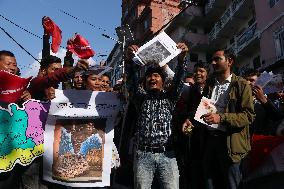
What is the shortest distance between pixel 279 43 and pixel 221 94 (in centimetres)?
1746

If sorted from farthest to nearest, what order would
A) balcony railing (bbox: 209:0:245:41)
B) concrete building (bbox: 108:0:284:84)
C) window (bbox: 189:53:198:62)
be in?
window (bbox: 189:53:198:62) → balcony railing (bbox: 209:0:245:41) → concrete building (bbox: 108:0:284:84)

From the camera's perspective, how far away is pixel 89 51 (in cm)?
370

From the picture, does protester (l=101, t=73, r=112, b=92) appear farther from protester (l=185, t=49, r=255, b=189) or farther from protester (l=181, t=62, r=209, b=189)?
protester (l=185, t=49, r=255, b=189)

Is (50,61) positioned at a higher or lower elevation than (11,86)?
higher

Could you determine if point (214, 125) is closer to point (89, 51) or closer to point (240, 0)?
point (89, 51)

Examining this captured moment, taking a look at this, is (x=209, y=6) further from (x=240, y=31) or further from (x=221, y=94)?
(x=221, y=94)

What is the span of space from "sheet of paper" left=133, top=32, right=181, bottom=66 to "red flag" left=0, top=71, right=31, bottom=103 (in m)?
1.17

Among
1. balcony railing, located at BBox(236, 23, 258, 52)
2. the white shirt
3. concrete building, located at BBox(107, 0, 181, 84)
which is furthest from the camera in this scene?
concrete building, located at BBox(107, 0, 181, 84)

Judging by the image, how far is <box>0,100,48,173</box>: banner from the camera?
11.7 feet

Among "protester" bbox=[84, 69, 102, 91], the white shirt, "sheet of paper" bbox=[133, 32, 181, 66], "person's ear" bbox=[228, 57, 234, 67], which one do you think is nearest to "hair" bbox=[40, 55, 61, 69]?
"protester" bbox=[84, 69, 102, 91]

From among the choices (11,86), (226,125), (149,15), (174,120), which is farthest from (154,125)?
(149,15)

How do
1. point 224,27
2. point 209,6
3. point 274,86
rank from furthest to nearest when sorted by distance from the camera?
point 209,6, point 224,27, point 274,86

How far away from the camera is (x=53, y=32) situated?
17.8 ft

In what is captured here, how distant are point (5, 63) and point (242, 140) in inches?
105
